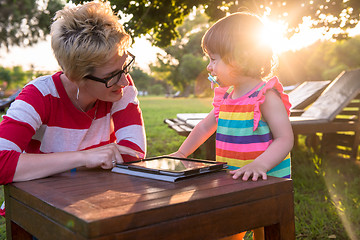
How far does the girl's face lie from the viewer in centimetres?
218

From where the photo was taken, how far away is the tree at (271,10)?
13.3 feet

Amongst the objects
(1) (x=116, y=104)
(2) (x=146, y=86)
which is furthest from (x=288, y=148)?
(2) (x=146, y=86)

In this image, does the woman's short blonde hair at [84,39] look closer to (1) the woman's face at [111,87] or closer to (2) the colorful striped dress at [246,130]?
(1) the woman's face at [111,87]

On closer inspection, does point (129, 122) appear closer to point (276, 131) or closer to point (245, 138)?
point (245, 138)

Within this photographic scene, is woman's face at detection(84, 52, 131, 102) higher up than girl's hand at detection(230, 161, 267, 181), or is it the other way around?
woman's face at detection(84, 52, 131, 102)

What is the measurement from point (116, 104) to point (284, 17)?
278cm

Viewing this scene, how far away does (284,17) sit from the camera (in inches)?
168

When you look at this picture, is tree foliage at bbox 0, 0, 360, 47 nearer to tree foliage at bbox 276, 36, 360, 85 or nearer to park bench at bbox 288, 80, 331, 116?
park bench at bbox 288, 80, 331, 116

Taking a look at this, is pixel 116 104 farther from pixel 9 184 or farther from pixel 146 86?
pixel 146 86

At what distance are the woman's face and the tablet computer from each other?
0.47 metres

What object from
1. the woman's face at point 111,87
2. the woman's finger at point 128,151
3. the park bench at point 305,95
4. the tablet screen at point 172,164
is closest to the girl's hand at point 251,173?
the tablet screen at point 172,164

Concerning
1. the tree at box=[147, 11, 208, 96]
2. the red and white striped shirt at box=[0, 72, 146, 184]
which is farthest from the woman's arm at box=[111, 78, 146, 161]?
the tree at box=[147, 11, 208, 96]

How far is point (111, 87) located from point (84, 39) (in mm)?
287

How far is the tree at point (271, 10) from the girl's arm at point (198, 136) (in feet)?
6.57
